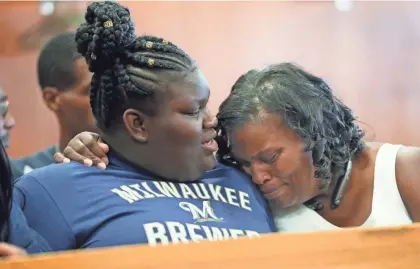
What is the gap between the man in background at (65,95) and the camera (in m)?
1.67

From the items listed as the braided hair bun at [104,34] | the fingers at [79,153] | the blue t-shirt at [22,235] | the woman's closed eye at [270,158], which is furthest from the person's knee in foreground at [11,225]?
the woman's closed eye at [270,158]

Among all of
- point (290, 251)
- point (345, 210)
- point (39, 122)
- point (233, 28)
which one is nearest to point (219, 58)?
point (233, 28)

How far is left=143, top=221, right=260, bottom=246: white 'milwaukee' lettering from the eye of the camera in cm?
105

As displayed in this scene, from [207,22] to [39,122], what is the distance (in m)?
0.72

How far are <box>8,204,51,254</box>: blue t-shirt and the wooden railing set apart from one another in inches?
8.4

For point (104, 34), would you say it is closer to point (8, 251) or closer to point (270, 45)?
point (8, 251)

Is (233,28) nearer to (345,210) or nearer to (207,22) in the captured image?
(207,22)

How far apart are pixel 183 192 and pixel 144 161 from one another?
0.31 feet

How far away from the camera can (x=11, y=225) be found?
89 centimetres

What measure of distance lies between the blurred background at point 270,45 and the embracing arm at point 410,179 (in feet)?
3.25

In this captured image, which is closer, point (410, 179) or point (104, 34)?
point (104, 34)

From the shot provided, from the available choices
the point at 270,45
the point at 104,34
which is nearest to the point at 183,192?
the point at 104,34

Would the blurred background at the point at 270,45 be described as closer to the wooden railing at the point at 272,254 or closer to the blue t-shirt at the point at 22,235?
the blue t-shirt at the point at 22,235

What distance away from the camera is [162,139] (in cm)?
116
